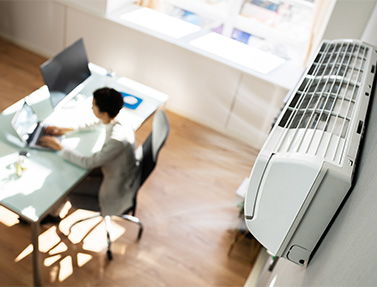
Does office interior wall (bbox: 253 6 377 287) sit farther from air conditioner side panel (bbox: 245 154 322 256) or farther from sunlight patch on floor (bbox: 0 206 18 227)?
sunlight patch on floor (bbox: 0 206 18 227)

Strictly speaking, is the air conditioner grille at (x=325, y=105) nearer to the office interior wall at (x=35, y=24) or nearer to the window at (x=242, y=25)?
the window at (x=242, y=25)

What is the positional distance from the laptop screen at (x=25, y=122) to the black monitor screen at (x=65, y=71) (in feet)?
0.47

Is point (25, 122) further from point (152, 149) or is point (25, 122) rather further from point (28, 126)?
point (152, 149)

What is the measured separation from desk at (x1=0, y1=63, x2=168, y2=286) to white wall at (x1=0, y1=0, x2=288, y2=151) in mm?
1094

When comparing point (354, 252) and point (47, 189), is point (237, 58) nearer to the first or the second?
point (47, 189)

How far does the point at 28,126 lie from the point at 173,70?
181 centimetres

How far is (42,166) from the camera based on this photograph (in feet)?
7.09

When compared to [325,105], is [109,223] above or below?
below

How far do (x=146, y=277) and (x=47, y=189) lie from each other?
924mm

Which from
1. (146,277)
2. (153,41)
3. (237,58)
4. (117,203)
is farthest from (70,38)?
(146,277)

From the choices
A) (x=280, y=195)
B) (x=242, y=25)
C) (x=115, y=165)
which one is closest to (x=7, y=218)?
(x=115, y=165)

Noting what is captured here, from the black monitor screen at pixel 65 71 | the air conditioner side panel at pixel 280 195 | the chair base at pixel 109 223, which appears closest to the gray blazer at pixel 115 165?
the chair base at pixel 109 223

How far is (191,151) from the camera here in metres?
3.62

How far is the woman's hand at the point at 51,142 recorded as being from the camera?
226cm
